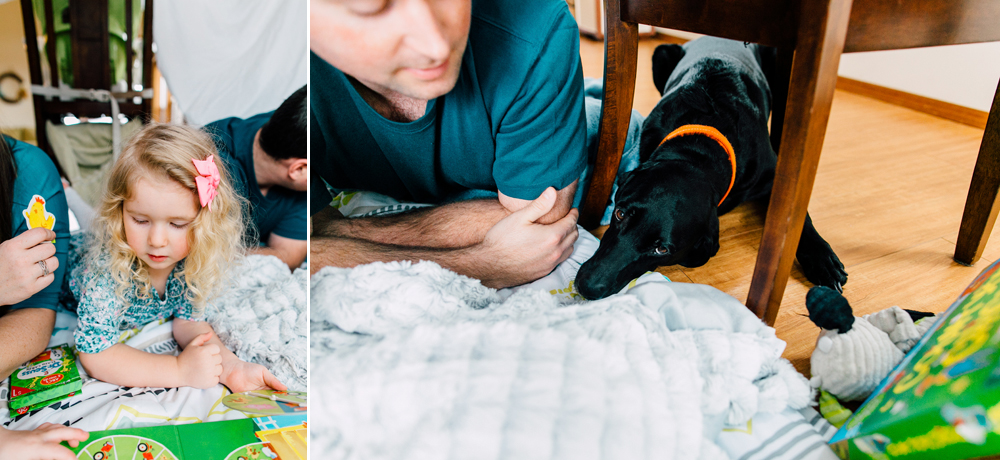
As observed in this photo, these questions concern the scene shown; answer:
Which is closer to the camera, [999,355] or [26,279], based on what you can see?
[999,355]

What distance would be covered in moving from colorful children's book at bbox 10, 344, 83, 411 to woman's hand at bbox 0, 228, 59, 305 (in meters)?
0.12


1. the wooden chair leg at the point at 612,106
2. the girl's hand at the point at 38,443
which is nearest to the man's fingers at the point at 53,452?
the girl's hand at the point at 38,443

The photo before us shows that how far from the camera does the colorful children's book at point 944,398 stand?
1.72 feet

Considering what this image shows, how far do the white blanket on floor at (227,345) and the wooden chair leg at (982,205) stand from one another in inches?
49.9

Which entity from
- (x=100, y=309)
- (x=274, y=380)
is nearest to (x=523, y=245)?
(x=274, y=380)

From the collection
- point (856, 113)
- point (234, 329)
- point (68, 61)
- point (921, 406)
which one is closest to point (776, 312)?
point (921, 406)

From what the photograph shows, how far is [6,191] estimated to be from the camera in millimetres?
930

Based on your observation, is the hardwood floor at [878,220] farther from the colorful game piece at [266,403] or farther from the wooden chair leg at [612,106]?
the colorful game piece at [266,403]

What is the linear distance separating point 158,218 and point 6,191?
0.94ft

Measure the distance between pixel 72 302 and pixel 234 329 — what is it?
0.34 meters

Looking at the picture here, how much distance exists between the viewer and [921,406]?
0.57 m

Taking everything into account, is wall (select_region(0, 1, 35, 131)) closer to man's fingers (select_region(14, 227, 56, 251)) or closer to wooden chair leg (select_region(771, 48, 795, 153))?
man's fingers (select_region(14, 227, 56, 251))

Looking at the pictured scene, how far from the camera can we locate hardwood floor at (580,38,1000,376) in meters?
0.91

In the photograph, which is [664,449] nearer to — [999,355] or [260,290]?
[999,355]
